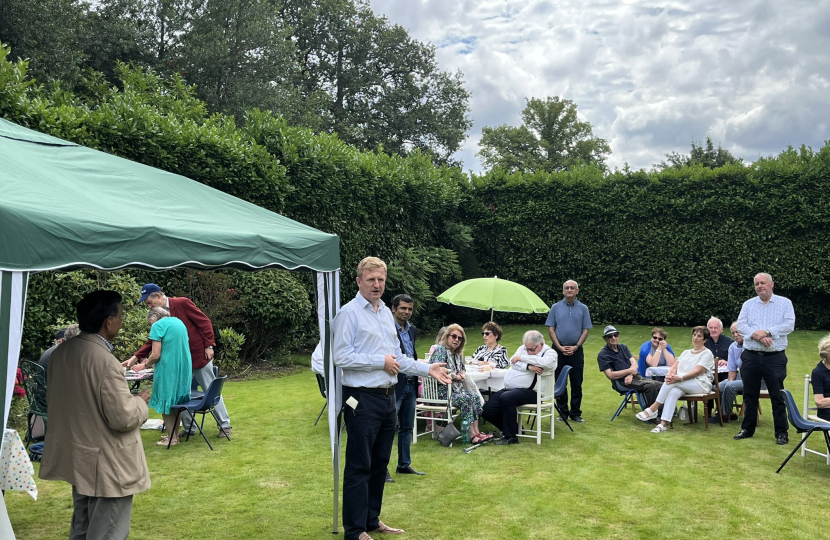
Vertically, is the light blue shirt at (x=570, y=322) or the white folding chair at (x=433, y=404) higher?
the light blue shirt at (x=570, y=322)

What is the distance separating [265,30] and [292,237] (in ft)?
77.9

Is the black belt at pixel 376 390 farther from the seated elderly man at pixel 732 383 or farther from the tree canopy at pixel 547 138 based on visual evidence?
the tree canopy at pixel 547 138

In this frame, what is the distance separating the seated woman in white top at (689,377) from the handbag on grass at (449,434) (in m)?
2.61

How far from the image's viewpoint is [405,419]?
687cm

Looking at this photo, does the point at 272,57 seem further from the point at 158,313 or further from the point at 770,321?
the point at 770,321

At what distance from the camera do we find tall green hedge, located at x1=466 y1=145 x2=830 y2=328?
1811 cm

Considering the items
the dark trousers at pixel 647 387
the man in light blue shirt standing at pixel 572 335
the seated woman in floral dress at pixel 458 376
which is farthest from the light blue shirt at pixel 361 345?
the dark trousers at pixel 647 387

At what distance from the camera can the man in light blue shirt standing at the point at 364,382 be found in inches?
188

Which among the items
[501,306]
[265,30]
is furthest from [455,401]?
[265,30]

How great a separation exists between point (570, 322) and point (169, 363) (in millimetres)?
5188

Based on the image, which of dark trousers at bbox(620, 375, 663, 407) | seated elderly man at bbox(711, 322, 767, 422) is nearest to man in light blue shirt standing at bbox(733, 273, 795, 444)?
seated elderly man at bbox(711, 322, 767, 422)

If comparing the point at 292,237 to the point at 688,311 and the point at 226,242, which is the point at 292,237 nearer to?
the point at 226,242

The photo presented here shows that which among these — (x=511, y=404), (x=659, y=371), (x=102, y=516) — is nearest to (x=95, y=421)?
(x=102, y=516)

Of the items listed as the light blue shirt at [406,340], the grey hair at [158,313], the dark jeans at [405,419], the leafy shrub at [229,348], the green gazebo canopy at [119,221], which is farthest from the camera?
the leafy shrub at [229,348]
